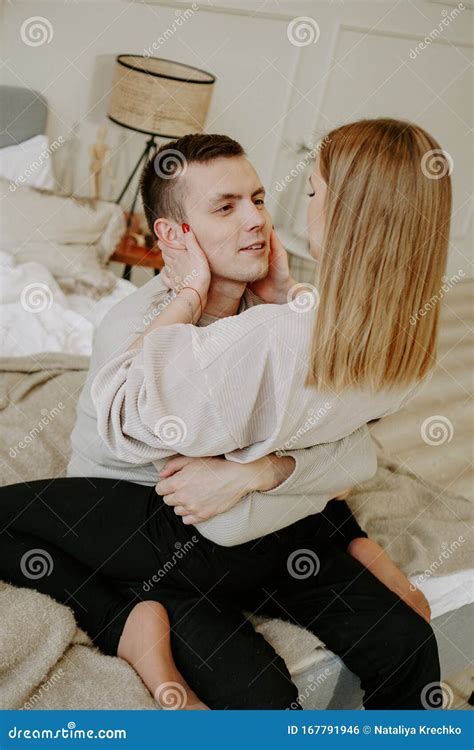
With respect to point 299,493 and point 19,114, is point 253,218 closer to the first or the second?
point 299,493

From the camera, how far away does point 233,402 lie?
99 cm

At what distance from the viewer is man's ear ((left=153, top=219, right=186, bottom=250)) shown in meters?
1.33

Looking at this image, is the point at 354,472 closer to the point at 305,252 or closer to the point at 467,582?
the point at 467,582

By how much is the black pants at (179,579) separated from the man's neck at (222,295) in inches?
13.8

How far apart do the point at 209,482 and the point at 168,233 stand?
487 mm

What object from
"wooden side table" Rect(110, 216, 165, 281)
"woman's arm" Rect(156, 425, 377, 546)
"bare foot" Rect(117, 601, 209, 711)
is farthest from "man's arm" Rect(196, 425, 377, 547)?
"wooden side table" Rect(110, 216, 165, 281)

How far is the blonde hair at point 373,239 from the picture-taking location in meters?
0.96

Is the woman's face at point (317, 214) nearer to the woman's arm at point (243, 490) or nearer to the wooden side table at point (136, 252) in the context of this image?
the woman's arm at point (243, 490)

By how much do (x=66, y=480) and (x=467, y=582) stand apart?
31.0 inches

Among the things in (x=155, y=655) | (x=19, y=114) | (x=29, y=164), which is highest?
(x=19, y=114)

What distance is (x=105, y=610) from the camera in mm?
1147

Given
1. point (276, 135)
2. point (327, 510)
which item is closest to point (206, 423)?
point (327, 510)

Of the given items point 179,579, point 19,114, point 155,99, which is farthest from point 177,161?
point 19,114

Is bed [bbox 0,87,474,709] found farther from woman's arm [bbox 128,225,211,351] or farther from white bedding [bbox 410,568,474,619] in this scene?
woman's arm [bbox 128,225,211,351]
